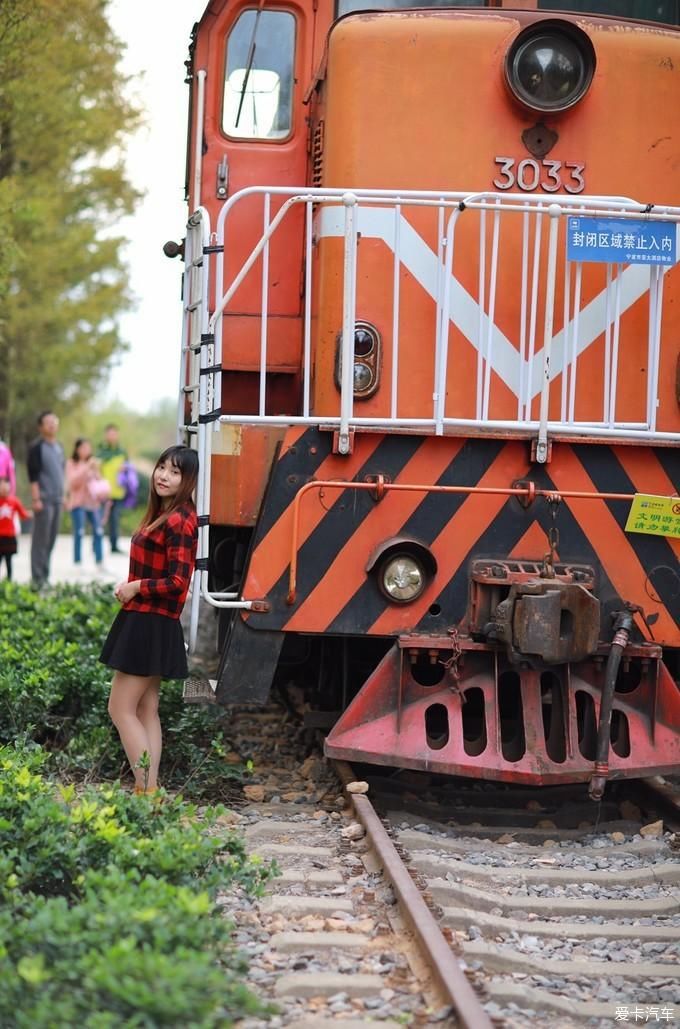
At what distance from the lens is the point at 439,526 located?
17.7ft

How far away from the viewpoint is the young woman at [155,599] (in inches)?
206

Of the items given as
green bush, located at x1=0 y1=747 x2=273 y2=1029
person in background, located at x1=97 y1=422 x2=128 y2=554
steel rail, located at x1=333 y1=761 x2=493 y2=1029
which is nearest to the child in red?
person in background, located at x1=97 y1=422 x2=128 y2=554

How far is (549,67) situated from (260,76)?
144 cm

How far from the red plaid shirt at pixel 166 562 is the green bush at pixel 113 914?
3.21 ft

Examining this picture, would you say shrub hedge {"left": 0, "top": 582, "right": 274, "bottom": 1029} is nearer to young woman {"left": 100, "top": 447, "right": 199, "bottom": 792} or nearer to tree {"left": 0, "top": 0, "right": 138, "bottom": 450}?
young woman {"left": 100, "top": 447, "right": 199, "bottom": 792}

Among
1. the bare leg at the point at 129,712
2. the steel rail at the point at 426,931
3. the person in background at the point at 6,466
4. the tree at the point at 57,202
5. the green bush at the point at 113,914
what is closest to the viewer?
the green bush at the point at 113,914

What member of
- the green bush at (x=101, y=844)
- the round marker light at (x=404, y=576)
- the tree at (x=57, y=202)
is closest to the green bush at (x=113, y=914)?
the green bush at (x=101, y=844)

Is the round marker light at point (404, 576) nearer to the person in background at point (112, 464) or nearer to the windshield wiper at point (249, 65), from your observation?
the windshield wiper at point (249, 65)

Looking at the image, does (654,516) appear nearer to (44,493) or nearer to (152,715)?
(152,715)

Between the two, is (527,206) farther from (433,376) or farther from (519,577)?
(519,577)

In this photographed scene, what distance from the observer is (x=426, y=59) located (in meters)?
5.59

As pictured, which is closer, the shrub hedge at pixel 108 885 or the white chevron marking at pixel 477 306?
the shrub hedge at pixel 108 885

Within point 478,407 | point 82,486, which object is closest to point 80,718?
point 478,407

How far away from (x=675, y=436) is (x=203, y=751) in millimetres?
2492
